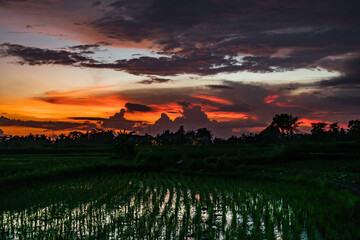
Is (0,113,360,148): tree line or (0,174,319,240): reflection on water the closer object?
(0,174,319,240): reflection on water

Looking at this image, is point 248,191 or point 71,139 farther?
point 71,139

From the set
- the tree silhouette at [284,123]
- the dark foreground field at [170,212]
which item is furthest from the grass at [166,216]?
the tree silhouette at [284,123]

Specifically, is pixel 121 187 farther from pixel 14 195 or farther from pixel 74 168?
pixel 74 168

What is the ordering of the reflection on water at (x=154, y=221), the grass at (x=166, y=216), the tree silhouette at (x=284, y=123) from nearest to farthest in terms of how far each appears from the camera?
the reflection on water at (x=154, y=221) → the grass at (x=166, y=216) → the tree silhouette at (x=284, y=123)

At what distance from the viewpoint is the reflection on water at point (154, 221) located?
7871 millimetres

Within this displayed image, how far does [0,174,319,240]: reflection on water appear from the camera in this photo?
7.87 m

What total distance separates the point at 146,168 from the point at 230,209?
15657 mm

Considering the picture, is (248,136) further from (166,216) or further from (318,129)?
(166,216)

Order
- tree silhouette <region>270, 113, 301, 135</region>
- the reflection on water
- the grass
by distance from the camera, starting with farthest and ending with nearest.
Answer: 1. tree silhouette <region>270, 113, 301, 135</region>
2. the grass
3. the reflection on water

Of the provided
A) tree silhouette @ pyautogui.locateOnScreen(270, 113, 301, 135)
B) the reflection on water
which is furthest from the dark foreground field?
tree silhouette @ pyautogui.locateOnScreen(270, 113, 301, 135)

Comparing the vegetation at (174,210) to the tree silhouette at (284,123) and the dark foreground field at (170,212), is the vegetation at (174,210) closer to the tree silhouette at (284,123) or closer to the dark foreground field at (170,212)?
the dark foreground field at (170,212)

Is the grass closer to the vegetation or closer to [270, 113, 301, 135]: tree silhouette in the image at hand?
the vegetation

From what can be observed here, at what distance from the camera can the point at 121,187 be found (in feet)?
51.4

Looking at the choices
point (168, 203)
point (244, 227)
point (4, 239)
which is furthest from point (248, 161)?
point (4, 239)
